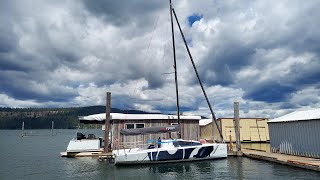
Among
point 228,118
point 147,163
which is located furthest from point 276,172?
point 228,118

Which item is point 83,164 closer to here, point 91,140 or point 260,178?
point 91,140

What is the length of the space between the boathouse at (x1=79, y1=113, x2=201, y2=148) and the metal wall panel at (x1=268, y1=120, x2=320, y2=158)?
33.3ft

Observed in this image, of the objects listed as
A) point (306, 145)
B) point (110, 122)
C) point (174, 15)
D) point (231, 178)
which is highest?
point (174, 15)

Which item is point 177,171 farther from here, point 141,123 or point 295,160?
point 141,123

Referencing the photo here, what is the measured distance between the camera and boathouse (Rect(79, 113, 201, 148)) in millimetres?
34031

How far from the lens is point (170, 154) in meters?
27.9

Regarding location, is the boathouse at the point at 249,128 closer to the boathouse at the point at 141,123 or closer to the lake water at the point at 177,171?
the boathouse at the point at 141,123

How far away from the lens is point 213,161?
1144 inches

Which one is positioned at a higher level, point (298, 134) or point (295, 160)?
point (298, 134)

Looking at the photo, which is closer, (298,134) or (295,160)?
(295,160)

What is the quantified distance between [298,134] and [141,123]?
16.6 meters

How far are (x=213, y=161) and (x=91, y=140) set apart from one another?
1473 cm

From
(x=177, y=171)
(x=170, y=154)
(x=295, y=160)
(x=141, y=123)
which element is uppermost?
(x=141, y=123)

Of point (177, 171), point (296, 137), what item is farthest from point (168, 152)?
point (296, 137)
